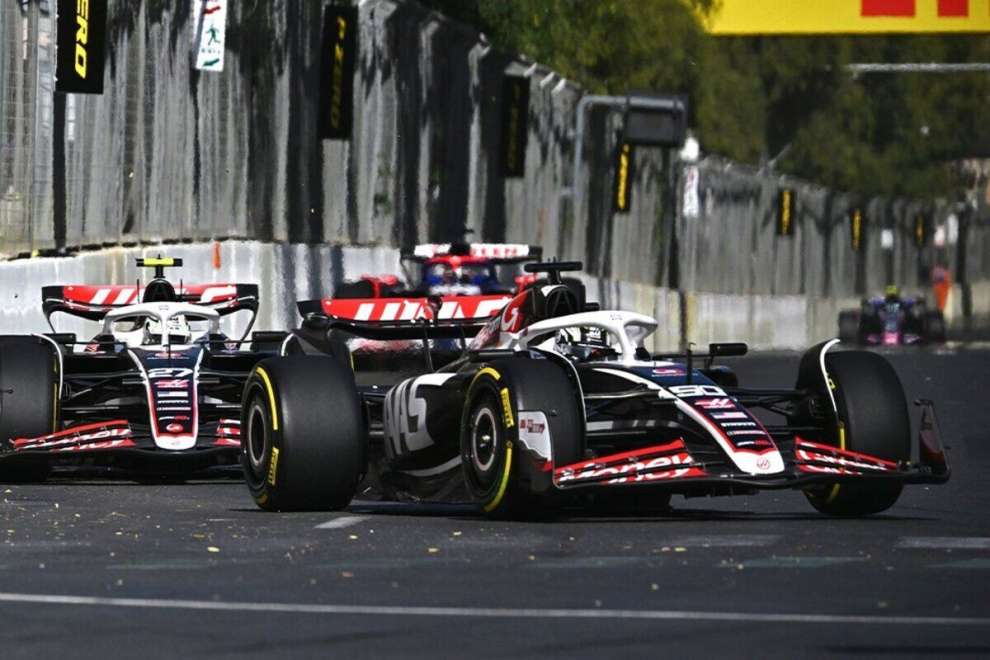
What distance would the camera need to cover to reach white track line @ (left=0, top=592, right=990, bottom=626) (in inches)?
328

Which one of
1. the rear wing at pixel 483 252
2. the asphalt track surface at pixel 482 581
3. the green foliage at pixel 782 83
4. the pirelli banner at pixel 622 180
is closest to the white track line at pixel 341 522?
the asphalt track surface at pixel 482 581

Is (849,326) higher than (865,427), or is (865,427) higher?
(865,427)

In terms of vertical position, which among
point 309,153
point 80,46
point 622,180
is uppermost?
point 80,46

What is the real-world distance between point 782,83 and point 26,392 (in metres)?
71.9

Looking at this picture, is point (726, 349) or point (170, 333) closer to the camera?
point (726, 349)

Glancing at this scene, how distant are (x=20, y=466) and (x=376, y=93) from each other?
63.0 ft

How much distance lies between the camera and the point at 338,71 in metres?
31.6

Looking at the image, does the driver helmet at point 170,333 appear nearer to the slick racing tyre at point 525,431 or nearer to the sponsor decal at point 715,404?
the slick racing tyre at point 525,431

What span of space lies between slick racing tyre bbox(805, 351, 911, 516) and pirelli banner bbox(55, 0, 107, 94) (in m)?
11.0

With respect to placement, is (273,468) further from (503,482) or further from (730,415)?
(730,415)

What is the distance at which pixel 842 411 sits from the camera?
41.1ft

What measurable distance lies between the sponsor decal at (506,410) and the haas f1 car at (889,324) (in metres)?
40.2

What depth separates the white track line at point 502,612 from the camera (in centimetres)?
834

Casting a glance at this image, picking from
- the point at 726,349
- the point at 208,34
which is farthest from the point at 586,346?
the point at 208,34
